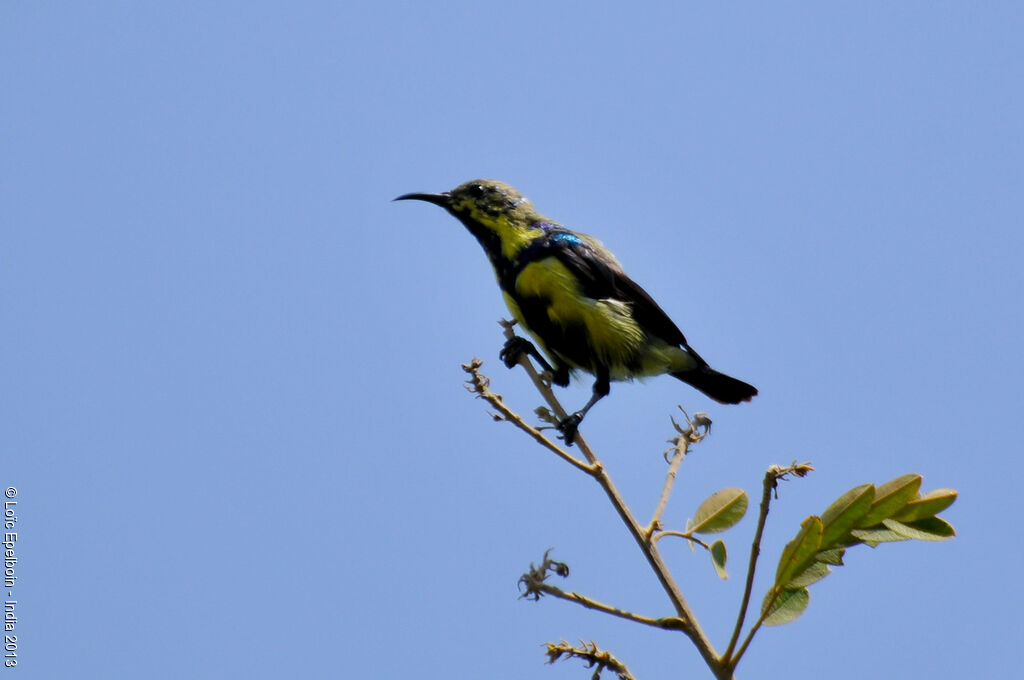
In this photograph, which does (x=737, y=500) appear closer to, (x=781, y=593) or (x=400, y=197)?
(x=781, y=593)

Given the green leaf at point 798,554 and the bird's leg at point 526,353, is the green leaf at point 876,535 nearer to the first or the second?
the green leaf at point 798,554

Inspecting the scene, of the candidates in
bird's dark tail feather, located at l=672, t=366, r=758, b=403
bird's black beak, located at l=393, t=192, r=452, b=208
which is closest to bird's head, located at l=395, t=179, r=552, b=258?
bird's black beak, located at l=393, t=192, r=452, b=208

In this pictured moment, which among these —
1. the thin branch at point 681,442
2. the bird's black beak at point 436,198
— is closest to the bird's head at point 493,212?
the bird's black beak at point 436,198

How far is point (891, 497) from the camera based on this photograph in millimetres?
2510

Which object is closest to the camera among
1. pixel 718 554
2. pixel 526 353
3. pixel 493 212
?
pixel 718 554

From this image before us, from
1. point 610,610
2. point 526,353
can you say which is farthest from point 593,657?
point 526,353

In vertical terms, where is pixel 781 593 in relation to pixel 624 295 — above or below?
below

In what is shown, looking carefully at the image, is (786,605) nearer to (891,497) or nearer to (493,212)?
(891,497)

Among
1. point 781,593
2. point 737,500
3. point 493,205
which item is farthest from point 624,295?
point 781,593

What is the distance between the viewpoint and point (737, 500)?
9.78 ft

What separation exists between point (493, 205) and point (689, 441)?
3.75 m

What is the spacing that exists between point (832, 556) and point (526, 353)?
11.3 feet

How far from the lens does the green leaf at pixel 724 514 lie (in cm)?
298

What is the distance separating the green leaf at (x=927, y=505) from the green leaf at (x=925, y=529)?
1 centimetres
